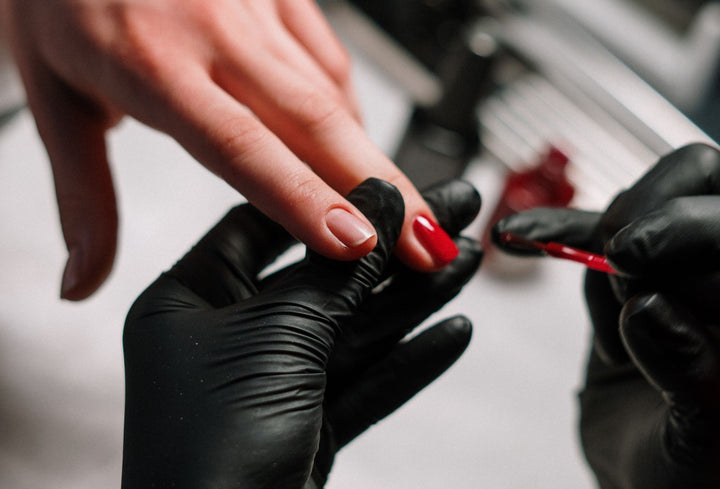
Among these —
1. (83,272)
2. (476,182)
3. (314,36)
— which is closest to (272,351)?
(83,272)

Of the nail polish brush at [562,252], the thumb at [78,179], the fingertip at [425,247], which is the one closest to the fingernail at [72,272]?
the thumb at [78,179]

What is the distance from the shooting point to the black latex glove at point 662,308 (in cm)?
48

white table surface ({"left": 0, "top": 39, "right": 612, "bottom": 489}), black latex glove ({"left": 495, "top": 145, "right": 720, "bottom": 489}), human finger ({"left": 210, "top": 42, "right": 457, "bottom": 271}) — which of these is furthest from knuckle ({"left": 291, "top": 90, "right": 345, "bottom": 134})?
white table surface ({"left": 0, "top": 39, "right": 612, "bottom": 489})

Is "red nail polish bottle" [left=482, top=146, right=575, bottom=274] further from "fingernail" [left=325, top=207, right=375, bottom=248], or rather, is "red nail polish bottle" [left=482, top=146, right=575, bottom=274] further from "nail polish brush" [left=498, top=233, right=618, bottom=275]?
"fingernail" [left=325, top=207, right=375, bottom=248]

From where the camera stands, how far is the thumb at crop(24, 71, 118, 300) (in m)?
0.60

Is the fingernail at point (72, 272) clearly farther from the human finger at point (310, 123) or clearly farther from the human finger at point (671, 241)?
the human finger at point (671, 241)

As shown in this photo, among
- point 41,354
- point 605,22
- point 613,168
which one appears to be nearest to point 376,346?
point 41,354

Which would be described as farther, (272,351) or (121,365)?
(121,365)

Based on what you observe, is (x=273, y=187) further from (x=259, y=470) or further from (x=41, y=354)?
(x=41, y=354)

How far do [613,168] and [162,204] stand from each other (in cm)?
73

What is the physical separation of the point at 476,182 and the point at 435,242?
46 centimetres

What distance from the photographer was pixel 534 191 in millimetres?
833

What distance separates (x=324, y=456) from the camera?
0.55 meters

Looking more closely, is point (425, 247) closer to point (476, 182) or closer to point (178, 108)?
point (178, 108)
